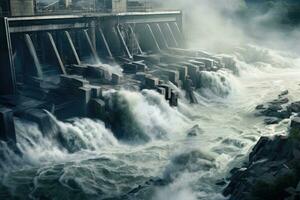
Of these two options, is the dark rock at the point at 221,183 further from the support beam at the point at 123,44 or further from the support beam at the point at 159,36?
the support beam at the point at 159,36

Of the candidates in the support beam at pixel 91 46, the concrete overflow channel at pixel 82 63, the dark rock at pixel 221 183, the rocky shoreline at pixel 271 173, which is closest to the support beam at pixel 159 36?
the concrete overflow channel at pixel 82 63

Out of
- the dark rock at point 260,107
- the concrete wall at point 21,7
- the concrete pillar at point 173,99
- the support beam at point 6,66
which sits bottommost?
the dark rock at point 260,107

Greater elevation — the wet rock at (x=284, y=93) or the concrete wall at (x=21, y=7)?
the concrete wall at (x=21, y=7)

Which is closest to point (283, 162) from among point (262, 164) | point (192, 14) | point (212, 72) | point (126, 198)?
point (262, 164)

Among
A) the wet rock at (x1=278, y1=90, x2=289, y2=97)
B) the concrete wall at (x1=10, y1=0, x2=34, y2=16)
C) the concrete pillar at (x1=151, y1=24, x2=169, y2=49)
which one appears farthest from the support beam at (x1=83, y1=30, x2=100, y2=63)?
the wet rock at (x1=278, y1=90, x2=289, y2=97)

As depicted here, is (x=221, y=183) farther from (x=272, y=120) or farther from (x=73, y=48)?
(x=73, y=48)

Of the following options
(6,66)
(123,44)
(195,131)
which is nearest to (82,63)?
(123,44)

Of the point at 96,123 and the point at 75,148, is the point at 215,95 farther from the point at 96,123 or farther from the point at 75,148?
the point at 75,148

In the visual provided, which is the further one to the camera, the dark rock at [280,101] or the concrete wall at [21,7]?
the dark rock at [280,101]
